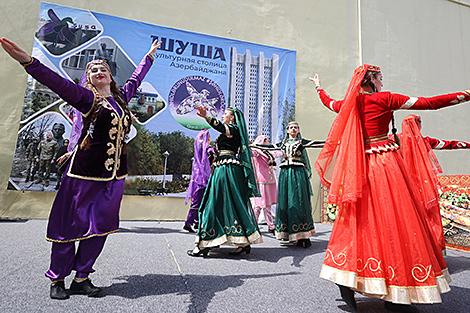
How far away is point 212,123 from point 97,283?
1.46m

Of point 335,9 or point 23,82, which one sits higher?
point 335,9

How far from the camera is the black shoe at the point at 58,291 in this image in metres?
1.46

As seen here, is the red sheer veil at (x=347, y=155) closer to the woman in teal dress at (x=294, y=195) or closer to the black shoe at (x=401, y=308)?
the black shoe at (x=401, y=308)

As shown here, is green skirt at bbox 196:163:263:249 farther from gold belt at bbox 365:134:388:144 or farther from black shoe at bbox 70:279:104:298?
gold belt at bbox 365:134:388:144

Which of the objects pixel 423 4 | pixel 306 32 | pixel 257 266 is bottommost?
pixel 257 266

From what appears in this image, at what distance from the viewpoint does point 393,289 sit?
1287 millimetres

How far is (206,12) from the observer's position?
608cm

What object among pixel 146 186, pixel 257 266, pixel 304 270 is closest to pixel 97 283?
pixel 257 266

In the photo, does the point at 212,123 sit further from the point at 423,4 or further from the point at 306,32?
the point at 423,4

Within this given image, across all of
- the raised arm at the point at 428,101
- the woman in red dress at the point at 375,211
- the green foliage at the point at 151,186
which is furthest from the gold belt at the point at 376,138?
the green foliage at the point at 151,186

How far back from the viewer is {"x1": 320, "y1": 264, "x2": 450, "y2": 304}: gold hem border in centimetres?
126

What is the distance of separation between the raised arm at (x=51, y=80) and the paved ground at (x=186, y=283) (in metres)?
1.01

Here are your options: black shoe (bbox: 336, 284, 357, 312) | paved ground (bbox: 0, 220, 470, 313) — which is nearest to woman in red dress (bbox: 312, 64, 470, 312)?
black shoe (bbox: 336, 284, 357, 312)

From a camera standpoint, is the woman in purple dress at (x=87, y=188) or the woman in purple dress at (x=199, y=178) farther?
the woman in purple dress at (x=199, y=178)
